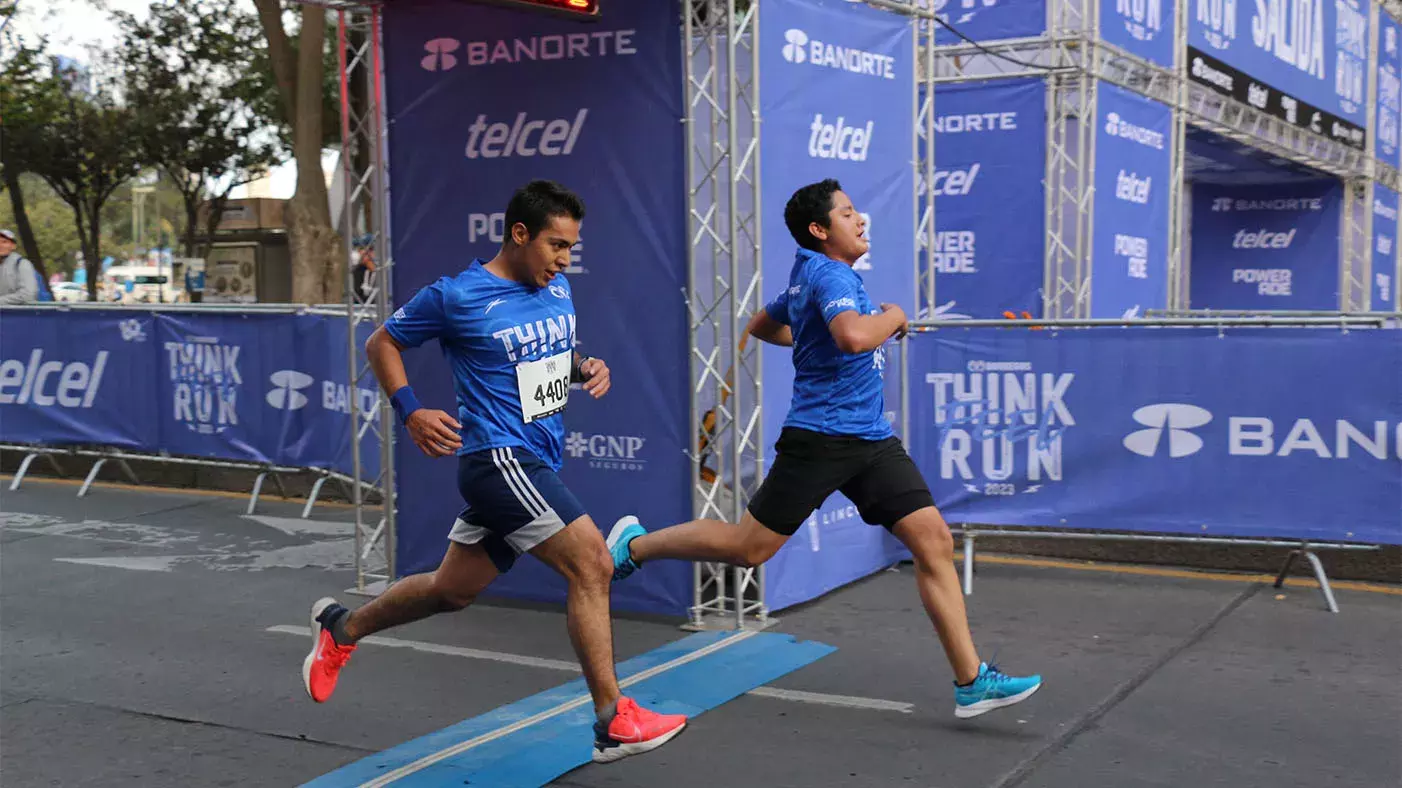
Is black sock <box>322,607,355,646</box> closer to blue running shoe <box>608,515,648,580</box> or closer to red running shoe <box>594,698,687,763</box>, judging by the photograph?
blue running shoe <box>608,515,648,580</box>

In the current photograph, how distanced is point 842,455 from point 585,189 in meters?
2.56

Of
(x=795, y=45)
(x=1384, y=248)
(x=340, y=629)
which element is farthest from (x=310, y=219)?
(x=1384, y=248)

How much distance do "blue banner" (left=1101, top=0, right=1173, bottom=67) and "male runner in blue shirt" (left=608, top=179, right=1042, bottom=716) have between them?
30.6 ft

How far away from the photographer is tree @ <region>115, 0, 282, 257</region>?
91.4ft

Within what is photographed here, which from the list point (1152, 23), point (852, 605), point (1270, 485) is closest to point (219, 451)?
point (852, 605)

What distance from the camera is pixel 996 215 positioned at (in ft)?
47.9

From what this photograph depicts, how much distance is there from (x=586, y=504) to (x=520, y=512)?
8.97 feet

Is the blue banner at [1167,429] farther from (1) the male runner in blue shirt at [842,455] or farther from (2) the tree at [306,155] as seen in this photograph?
(2) the tree at [306,155]

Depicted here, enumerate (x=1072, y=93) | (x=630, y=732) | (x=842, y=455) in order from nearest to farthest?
(x=630, y=732)
(x=842, y=455)
(x=1072, y=93)

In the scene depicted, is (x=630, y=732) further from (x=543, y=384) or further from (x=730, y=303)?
(x=730, y=303)

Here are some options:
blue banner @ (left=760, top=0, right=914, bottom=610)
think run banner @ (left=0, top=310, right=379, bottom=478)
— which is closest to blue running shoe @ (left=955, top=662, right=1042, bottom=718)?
blue banner @ (left=760, top=0, right=914, bottom=610)

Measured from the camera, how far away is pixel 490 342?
4.96 m

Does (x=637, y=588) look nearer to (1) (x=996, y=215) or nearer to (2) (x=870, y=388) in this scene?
(2) (x=870, y=388)

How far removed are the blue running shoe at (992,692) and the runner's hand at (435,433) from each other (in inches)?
84.3
